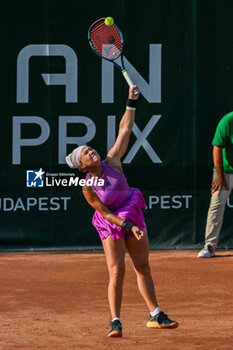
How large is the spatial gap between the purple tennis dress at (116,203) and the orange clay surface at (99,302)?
725 millimetres

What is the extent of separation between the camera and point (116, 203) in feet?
20.0

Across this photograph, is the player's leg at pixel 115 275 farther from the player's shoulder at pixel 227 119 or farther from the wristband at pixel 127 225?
the player's shoulder at pixel 227 119

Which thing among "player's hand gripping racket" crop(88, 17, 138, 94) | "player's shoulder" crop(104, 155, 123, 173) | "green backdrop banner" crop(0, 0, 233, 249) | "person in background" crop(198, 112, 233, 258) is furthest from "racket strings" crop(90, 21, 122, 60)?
"green backdrop banner" crop(0, 0, 233, 249)

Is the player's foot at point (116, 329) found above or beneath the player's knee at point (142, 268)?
beneath

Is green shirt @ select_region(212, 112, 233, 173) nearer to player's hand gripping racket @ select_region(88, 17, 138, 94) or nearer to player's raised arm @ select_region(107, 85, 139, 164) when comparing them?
player's hand gripping racket @ select_region(88, 17, 138, 94)

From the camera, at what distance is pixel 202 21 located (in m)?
10.2

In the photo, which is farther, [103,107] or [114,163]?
[103,107]

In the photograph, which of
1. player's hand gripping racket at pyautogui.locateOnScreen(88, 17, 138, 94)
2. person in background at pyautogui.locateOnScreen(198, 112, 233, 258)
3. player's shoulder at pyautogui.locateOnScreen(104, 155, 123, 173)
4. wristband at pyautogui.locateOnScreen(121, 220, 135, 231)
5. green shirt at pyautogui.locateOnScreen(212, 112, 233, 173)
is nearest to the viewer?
wristband at pyautogui.locateOnScreen(121, 220, 135, 231)

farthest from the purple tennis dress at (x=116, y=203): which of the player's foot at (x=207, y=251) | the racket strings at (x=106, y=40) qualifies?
the player's foot at (x=207, y=251)

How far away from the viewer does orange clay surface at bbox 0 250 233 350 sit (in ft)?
19.4

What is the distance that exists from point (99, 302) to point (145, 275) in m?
1.35

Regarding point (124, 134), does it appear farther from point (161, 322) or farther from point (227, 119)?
point (227, 119)

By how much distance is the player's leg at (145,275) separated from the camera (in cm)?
603

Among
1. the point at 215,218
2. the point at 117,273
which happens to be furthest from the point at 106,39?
the point at 215,218
